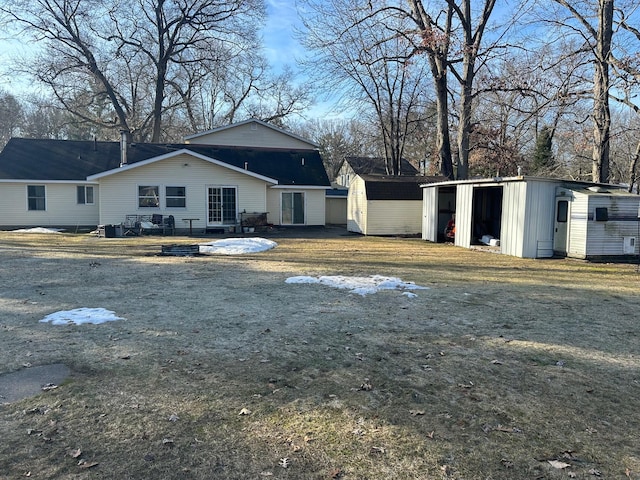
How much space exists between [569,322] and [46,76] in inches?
1292

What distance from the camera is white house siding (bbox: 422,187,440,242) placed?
1830cm

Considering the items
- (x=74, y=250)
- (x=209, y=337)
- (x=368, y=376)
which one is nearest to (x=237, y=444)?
(x=368, y=376)

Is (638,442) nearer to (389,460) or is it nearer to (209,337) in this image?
(389,460)

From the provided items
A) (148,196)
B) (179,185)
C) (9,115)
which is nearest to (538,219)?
(179,185)

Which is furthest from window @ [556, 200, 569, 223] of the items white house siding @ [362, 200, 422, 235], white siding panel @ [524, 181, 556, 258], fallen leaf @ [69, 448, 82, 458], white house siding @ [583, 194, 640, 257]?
fallen leaf @ [69, 448, 82, 458]

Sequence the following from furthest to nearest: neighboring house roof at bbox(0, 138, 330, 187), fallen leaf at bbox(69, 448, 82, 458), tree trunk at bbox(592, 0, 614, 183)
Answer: neighboring house roof at bbox(0, 138, 330, 187) < tree trunk at bbox(592, 0, 614, 183) < fallen leaf at bbox(69, 448, 82, 458)

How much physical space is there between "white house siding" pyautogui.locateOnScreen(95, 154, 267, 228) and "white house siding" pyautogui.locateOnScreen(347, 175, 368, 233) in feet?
15.4

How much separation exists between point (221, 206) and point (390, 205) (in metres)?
8.13

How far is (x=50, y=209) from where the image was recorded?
2195cm

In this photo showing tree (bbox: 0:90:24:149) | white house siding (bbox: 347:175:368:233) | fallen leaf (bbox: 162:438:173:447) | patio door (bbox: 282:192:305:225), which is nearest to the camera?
fallen leaf (bbox: 162:438:173:447)

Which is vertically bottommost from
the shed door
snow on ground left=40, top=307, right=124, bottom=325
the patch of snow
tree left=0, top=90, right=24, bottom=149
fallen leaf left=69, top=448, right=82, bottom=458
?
fallen leaf left=69, top=448, right=82, bottom=458

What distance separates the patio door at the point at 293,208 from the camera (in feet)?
79.0

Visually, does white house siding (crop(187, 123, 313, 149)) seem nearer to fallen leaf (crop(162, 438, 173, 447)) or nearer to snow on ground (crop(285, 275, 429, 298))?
snow on ground (crop(285, 275, 429, 298))

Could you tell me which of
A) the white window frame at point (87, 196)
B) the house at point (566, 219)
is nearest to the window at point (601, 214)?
the house at point (566, 219)
